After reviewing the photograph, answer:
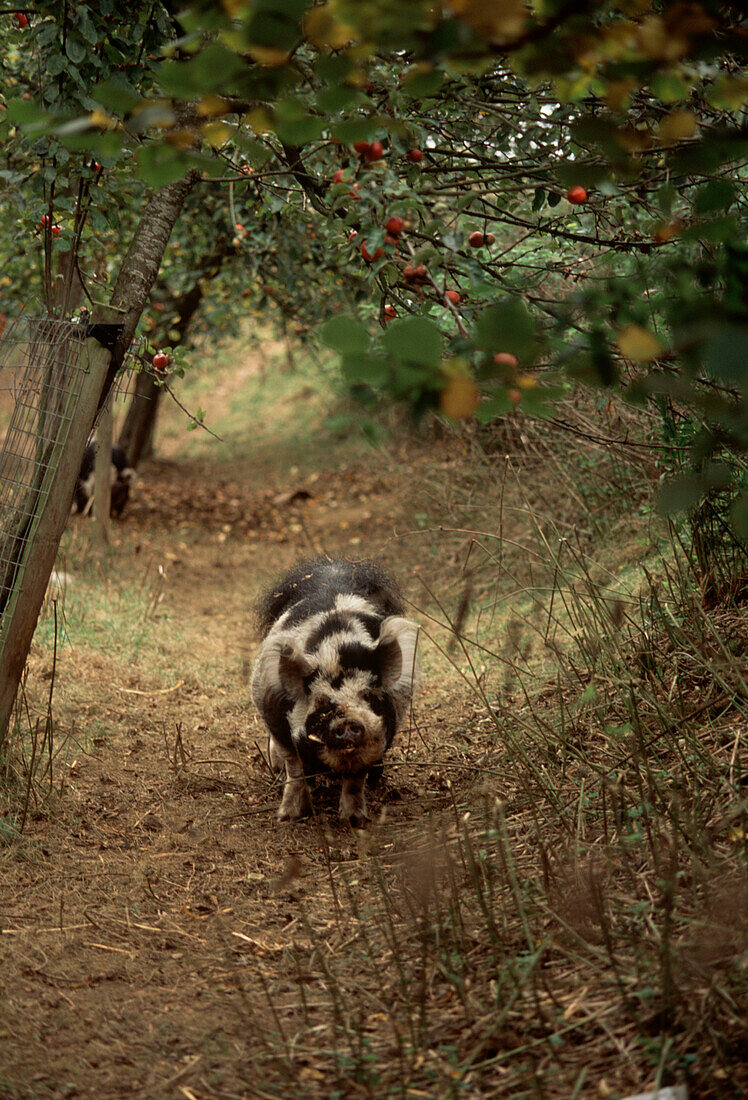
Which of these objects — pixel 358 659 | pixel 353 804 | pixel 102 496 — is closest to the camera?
pixel 358 659

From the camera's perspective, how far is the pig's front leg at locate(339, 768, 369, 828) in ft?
14.7

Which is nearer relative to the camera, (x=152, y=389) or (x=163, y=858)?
(x=163, y=858)

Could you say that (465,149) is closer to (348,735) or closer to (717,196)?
(717,196)

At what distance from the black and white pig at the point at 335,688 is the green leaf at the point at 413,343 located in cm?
226

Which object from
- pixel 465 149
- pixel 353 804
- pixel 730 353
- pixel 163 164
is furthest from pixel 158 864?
pixel 465 149

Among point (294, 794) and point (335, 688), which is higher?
point (335, 688)

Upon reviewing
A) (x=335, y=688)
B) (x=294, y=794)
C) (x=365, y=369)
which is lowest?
(x=294, y=794)

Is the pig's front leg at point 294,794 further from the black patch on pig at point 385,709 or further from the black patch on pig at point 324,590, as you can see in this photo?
the black patch on pig at point 324,590

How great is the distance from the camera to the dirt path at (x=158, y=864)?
2717 millimetres

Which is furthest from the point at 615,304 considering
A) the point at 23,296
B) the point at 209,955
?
the point at 23,296

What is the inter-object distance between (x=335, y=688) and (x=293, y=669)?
0.24 metres

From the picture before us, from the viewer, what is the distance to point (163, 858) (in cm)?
407

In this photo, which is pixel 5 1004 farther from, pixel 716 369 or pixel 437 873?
pixel 716 369

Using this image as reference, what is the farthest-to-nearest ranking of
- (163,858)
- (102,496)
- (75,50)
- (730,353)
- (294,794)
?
(102,496) → (294,794) → (163,858) → (75,50) → (730,353)
